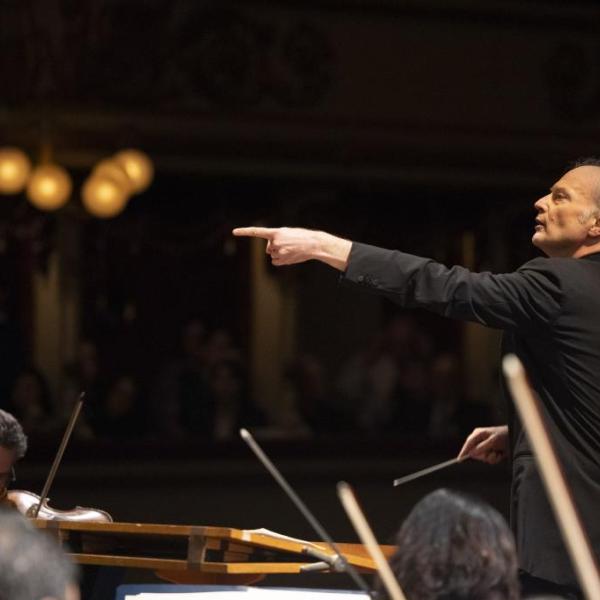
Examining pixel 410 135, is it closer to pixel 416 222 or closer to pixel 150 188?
pixel 416 222

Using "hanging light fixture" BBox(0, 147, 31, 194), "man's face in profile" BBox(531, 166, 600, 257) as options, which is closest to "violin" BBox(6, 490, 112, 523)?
"man's face in profile" BBox(531, 166, 600, 257)

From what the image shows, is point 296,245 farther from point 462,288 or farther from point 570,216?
point 570,216

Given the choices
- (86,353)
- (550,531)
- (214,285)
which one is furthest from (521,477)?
(214,285)

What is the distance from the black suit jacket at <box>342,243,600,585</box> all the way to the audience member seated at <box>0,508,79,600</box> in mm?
1717

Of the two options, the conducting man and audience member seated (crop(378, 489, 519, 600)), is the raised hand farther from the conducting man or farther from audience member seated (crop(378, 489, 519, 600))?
audience member seated (crop(378, 489, 519, 600))

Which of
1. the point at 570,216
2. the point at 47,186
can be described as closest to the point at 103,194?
the point at 47,186

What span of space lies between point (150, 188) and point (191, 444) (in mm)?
2087

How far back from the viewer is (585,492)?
11.4ft

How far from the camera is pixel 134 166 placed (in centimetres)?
1068

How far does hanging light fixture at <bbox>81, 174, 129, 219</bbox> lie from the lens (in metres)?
10.6

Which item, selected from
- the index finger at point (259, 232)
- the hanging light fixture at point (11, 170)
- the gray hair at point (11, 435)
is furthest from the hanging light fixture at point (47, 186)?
the index finger at point (259, 232)

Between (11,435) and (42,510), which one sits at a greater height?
(11,435)

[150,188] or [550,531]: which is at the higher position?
[150,188]

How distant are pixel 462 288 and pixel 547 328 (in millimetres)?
209
